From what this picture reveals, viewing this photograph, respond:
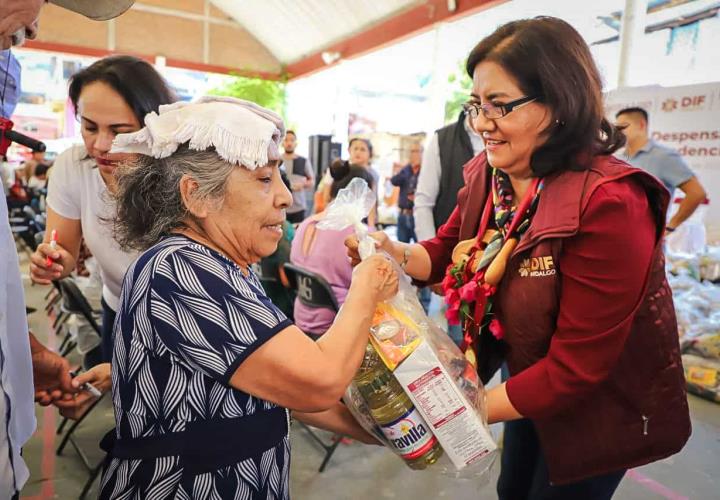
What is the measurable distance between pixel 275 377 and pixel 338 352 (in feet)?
0.40

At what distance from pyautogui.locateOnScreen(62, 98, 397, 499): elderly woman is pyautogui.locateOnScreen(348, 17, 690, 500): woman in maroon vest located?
33cm

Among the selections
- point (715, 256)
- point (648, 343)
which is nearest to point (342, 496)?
point (648, 343)

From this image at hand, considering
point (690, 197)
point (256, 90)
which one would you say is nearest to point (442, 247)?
point (690, 197)

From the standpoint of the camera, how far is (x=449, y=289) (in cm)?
143

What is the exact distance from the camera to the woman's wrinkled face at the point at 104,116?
5.64 ft

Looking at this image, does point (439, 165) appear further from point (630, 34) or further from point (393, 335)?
point (630, 34)

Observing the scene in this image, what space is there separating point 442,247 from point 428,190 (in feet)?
5.95

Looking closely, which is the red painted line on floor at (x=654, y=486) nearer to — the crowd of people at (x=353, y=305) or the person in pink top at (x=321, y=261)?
the crowd of people at (x=353, y=305)

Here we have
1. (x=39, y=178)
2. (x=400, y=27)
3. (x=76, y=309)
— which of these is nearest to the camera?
(x=76, y=309)

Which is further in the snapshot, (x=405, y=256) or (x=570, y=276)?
(x=405, y=256)

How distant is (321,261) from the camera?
2680 millimetres

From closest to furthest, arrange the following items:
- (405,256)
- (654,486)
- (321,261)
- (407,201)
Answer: (405,256) → (654,486) → (321,261) → (407,201)

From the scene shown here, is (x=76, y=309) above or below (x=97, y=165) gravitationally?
below

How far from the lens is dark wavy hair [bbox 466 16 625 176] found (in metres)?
1.16
